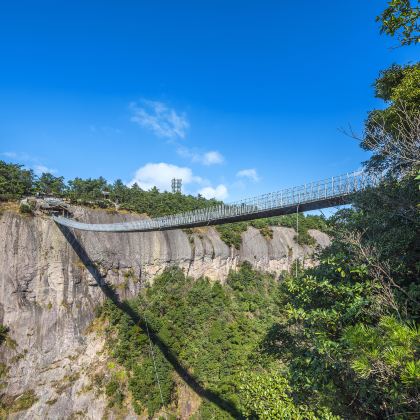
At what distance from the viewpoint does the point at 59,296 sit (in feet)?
75.9

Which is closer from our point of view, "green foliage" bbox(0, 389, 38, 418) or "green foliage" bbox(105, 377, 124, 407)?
"green foliage" bbox(0, 389, 38, 418)

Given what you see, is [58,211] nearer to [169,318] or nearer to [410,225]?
[169,318]

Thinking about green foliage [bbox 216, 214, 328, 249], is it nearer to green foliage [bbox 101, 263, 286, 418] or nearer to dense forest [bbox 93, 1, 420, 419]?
green foliage [bbox 101, 263, 286, 418]

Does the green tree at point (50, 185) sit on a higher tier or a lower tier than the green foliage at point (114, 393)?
higher

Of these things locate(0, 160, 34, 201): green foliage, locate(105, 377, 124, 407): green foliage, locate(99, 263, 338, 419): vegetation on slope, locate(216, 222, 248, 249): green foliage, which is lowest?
locate(105, 377, 124, 407): green foliage

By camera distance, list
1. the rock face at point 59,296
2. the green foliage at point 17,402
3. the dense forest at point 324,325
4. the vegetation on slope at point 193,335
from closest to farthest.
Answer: the dense forest at point 324,325
the green foliage at point 17,402
the rock face at point 59,296
the vegetation on slope at point 193,335

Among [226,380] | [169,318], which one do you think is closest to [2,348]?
[169,318]

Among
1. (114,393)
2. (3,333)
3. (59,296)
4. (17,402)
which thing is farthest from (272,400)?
(3,333)

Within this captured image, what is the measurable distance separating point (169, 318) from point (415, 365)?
993 inches

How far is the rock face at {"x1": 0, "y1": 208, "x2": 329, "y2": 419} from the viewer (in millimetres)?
20297

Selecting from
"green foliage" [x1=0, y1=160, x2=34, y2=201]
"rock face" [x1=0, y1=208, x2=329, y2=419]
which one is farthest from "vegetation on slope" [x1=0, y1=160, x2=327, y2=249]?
"rock face" [x1=0, y1=208, x2=329, y2=419]

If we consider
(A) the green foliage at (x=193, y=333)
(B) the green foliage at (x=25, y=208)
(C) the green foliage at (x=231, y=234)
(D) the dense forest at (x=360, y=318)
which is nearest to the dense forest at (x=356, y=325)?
(D) the dense forest at (x=360, y=318)

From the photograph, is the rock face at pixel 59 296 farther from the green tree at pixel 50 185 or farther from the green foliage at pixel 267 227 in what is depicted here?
the green foliage at pixel 267 227

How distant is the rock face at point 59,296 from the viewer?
799 inches
